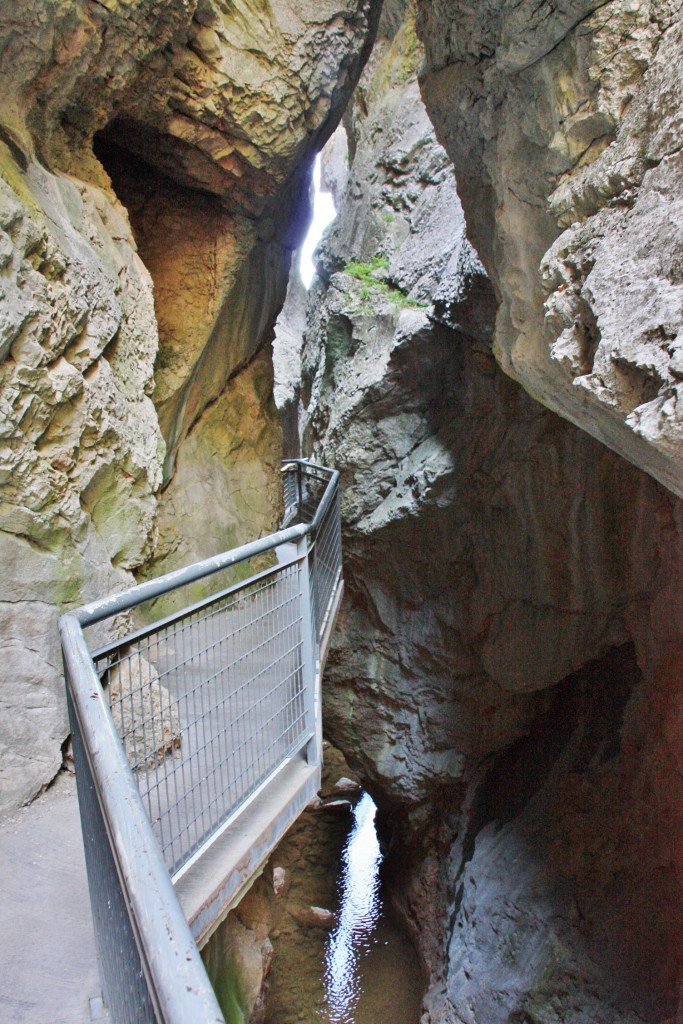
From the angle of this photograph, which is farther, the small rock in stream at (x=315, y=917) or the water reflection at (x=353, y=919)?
the small rock in stream at (x=315, y=917)

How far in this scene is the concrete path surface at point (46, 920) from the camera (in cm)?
212

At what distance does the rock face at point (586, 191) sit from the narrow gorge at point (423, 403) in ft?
0.06

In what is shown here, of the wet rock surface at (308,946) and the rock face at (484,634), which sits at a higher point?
the rock face at (484,634)

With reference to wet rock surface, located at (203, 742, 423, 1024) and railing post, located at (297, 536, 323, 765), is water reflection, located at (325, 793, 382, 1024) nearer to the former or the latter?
wet rock surface, located at (203, 742, 423, 1024)

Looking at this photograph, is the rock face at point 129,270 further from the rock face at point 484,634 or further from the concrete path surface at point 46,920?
the rock face at point 484,634

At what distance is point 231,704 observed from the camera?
2916 mm

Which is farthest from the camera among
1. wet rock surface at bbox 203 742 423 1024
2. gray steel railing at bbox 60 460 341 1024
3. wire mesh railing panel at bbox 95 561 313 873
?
wet rock surface at bbox 203 742 423 1024

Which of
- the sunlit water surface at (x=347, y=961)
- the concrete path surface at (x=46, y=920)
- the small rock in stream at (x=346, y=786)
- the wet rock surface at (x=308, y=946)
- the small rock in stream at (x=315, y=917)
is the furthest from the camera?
the small rock in stream at (x=346, y=786)

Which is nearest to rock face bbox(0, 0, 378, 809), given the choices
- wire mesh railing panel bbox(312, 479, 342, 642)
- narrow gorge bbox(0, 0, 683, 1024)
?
narrow gorge bbox(0, 0, 683, 1024)

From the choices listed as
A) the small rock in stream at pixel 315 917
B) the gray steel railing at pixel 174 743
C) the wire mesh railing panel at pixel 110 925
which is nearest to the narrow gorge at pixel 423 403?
the small rock in stream at pixel 315 917

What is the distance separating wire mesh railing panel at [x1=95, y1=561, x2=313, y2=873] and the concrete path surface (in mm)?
391

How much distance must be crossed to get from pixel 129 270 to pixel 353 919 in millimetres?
7957

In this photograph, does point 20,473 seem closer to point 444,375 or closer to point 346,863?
point 444,375

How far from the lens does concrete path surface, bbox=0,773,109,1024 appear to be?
2123mm
